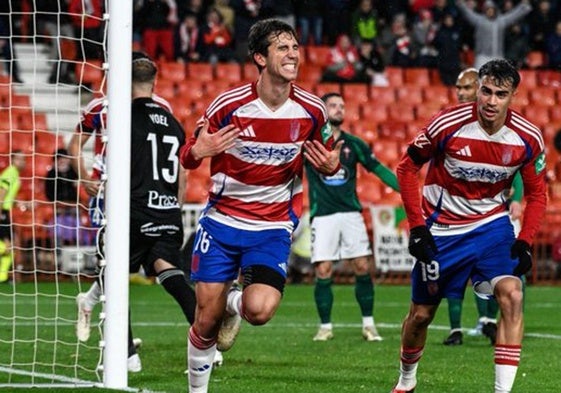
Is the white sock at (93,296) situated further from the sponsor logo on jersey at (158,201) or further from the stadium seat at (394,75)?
the stadium seat at (394,75)

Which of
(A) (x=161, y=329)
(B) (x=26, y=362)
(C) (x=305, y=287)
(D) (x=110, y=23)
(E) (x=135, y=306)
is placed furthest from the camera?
(C) (x=305, y=287)

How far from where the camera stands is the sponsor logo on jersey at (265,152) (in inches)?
314

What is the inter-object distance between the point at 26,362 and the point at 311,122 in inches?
155

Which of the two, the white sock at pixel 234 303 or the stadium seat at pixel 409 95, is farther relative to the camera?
the stadium seat at pixel 409 95

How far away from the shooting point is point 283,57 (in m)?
7.96

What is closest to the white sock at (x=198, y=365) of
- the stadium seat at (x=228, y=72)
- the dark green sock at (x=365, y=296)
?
the dark green sock at (x=365, y=296)

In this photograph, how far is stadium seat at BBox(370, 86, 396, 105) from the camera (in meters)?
27.3

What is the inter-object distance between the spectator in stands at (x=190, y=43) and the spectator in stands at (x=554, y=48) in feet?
24.1

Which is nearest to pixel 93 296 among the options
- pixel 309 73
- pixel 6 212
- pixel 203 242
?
pixel 203 242

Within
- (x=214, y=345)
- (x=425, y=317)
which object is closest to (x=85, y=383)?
(x=214, y=345)

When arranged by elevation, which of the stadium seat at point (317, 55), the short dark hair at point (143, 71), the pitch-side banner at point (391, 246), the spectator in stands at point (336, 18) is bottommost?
the pitch-side banner at point (391, 246)

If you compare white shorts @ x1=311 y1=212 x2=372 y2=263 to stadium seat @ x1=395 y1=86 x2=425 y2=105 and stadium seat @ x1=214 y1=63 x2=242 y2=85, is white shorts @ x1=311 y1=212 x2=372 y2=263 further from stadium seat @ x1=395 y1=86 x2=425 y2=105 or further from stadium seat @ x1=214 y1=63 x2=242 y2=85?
stadium seat @ x1=395 y1=86 x2=425 y2=105

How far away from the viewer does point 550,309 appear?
56.3ft

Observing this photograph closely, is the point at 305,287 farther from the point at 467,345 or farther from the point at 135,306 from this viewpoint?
the point at 467,345
